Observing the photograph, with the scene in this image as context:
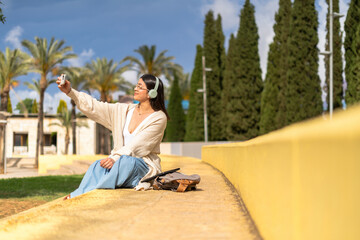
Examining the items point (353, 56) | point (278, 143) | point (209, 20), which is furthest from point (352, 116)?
point (209, 20)

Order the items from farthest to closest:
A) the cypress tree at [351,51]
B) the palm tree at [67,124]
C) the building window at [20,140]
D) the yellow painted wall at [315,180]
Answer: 1. the building window at [20,140]
2. the palm tree at [67,124]
3. the cypress tree at [351,51]
4. the yellow painted wall at [315,180]

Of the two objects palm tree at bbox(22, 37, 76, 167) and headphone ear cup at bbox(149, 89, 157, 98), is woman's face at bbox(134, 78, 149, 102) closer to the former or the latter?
headphone ear cup at bbox(149, 89, 157, 98)

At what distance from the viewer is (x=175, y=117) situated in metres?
45.8

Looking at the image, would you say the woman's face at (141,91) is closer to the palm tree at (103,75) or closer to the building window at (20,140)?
the palm tree at (103,75)

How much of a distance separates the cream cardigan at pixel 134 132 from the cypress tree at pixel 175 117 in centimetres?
3959

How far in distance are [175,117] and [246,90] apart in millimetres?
12590

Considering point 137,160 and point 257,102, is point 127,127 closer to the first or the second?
point 137,160

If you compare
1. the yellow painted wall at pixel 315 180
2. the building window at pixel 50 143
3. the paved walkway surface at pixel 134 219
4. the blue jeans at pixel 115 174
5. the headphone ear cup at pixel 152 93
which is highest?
the headphone ear cup at pixel 152 93

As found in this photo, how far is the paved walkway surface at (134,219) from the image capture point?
119 inches

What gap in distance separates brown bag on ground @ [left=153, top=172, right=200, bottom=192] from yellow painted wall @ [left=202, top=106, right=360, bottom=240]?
8.61 feet

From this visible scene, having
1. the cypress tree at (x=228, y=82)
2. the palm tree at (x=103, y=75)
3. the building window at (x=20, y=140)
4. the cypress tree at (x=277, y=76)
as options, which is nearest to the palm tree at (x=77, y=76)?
the palm tree at (x=103, y=75)

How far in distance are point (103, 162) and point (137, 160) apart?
447 mm

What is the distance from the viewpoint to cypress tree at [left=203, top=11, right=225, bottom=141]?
38938 mm

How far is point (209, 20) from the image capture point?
1560 inches
